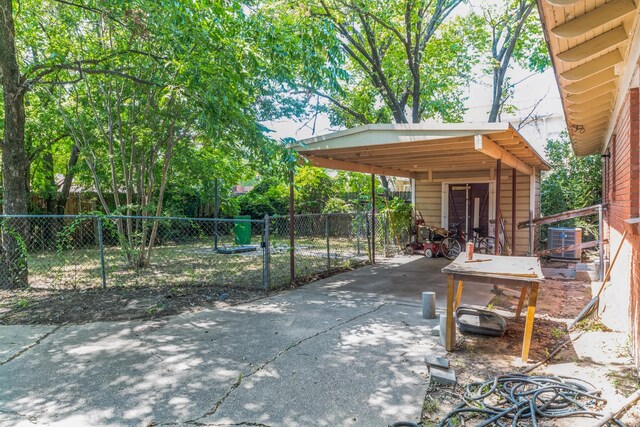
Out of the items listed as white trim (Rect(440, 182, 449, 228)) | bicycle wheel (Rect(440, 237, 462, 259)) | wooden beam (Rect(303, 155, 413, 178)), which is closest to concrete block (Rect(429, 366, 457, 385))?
wooden beam (Rect(303, 155, 413, 178))

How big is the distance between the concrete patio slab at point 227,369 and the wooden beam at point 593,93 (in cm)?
318

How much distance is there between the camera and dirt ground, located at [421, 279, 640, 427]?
259 centimetres

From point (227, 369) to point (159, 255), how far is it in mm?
7117

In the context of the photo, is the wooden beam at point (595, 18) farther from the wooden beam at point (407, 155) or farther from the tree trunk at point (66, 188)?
the tree trunk at point (66, 188)

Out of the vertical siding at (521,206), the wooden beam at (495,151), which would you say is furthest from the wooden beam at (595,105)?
the vertical siding at (521,206)

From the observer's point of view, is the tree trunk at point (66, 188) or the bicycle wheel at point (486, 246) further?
the tree trunk at point (66, 188)

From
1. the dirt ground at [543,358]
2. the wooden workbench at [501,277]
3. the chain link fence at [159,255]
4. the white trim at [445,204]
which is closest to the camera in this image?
the dirt ground at [543,358]

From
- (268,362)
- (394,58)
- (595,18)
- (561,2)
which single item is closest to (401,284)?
(268,362)

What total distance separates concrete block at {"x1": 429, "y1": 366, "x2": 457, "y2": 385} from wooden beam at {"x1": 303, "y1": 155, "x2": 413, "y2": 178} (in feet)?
14.2

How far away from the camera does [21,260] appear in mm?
5816

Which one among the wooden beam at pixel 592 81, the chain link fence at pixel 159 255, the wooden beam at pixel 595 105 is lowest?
the chain link fence at pixel 159 255

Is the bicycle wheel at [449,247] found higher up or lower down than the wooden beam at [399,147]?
lower down

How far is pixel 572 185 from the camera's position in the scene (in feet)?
37.7

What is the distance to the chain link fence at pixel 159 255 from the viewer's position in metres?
5.83
